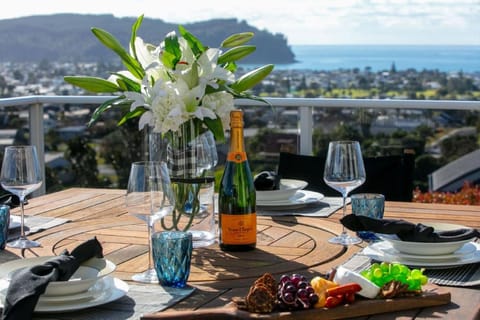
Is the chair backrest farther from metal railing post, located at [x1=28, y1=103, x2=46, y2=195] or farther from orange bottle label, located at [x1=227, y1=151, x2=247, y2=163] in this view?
metal railing post, located at [x1=28, y1=103, x2=46, y2=195]

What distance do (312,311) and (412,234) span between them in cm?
53

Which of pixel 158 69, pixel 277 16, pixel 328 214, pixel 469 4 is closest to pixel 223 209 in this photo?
pixel 158 69

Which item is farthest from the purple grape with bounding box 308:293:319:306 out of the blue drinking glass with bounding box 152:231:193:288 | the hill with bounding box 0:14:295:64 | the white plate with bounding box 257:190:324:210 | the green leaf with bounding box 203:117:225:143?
the hill with bounding box 0:14:295:64

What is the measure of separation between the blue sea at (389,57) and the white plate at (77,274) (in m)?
23.0

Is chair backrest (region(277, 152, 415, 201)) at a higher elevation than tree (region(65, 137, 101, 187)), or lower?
higher

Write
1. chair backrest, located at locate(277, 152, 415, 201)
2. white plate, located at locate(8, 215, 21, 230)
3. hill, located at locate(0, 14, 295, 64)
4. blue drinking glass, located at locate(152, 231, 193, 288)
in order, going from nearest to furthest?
blue drinking glass, located at locate(152, 231, 193, 288), white plate, located at locate(8, 215, 21, 230), chair backrest, located at locate(277, 152, 415, 201), hill, located at locate(0, 14, 295, 64)

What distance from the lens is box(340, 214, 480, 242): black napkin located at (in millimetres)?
1745

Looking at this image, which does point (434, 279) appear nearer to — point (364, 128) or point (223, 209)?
point (223, 209)

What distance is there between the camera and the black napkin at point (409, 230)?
5.73 feet

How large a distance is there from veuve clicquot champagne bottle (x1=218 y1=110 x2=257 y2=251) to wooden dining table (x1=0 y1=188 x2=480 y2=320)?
3cm

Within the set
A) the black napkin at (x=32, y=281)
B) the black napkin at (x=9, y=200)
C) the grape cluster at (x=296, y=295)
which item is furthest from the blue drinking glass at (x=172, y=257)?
the black napkin at (x=9, y=200)

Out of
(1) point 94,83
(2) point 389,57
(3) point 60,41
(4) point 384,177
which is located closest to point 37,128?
(4) point 384,177

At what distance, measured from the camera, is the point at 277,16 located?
28219 millimetres

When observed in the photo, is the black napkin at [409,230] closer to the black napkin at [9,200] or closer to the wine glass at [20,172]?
the wine glass at [20,172]
